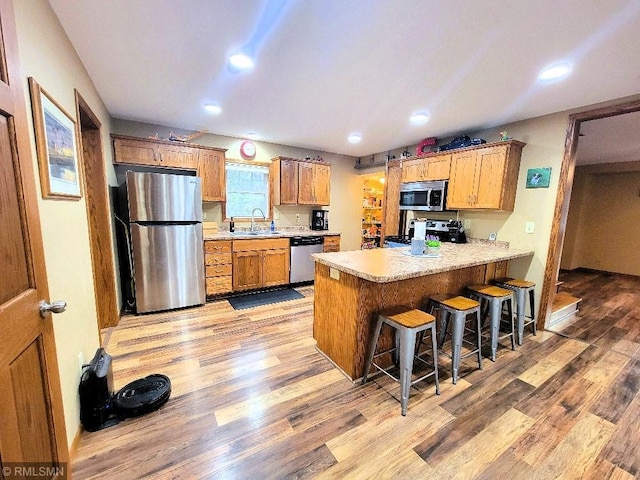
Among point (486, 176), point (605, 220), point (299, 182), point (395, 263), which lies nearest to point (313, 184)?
point (299, 182)

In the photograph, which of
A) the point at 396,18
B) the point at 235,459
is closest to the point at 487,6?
the point at 396,18

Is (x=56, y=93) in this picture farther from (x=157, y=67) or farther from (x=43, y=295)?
(x=43, y=295)

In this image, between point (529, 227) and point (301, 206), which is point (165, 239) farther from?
point (529, 227)

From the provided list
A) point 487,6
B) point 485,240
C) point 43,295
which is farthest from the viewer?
point 485,240

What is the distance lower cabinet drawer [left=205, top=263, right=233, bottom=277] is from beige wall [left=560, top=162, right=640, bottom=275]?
7.17 m

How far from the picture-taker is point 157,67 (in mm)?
2141

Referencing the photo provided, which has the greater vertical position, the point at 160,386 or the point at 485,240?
the point at 485,240

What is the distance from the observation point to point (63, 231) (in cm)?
156

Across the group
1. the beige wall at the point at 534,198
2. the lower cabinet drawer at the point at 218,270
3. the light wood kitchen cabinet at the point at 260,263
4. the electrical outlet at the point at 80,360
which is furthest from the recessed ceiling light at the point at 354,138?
the electrical outlet at the point at 80,360

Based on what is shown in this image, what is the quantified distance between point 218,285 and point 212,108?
2250 mm

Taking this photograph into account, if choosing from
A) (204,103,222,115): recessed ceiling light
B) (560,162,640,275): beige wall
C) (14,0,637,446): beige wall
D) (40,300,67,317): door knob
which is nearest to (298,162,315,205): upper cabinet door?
(14,0,637,446): beige wall

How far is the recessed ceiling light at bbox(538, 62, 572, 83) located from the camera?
198 centimetres

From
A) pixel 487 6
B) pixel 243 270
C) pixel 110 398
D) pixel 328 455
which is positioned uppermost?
pixel 487 6

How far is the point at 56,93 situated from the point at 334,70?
5.95ft
